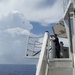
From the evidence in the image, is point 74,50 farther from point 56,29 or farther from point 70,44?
point 56,29

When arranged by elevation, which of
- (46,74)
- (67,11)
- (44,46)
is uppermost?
(67,11)

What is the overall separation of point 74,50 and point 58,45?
1.70 m

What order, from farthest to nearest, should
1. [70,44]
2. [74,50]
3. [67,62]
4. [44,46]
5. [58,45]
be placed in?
[58,45]
[70,44]
[74,50]
[67,62]
[44,46]

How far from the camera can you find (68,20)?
12477 mm

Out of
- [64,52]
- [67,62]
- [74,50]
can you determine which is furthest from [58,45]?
[67,62]

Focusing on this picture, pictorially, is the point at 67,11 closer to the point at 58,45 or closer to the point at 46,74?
the point at 58,45

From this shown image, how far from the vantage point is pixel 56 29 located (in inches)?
656

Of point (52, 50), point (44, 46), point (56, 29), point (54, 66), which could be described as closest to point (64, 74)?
point (54, 66)

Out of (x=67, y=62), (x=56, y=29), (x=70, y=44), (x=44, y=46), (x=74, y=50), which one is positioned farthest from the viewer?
(x=56, y=29)

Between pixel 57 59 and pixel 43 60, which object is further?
pixel 57 59

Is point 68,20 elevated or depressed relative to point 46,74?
elevated

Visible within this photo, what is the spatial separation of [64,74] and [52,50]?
2.23 metres

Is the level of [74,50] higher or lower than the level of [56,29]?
lower

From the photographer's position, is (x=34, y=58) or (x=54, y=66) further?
(x=34, y=58)
